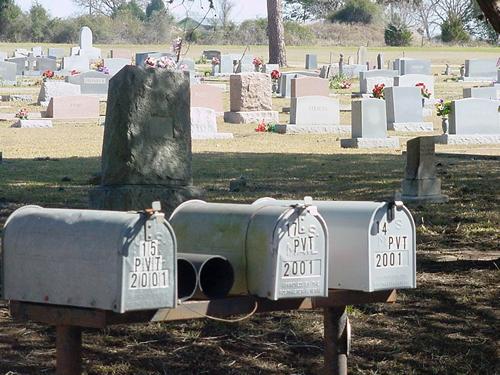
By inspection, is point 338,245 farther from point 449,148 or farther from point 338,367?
point 449,148

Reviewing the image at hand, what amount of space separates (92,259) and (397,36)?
77048mm

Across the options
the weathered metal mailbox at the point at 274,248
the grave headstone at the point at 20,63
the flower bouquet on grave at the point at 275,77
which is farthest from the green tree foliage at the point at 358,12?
the weathered metal mailbox at the point at 274,248

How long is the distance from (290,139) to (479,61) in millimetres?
25748

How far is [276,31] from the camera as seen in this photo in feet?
161

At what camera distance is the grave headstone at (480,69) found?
159 ft

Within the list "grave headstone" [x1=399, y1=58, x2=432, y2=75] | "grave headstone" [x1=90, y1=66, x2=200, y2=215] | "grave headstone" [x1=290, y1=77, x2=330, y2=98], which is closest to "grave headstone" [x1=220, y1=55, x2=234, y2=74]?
"grave headstone" [x1=399, y1=58, x2=432, y2=75]

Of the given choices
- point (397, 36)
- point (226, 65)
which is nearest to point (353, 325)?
point (226, 65)

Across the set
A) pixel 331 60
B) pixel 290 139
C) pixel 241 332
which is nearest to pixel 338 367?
pixel 241 332

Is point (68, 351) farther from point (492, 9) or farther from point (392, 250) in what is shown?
point (492, 9)

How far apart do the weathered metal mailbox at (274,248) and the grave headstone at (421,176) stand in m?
8.35

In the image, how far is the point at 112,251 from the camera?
12.0 ft

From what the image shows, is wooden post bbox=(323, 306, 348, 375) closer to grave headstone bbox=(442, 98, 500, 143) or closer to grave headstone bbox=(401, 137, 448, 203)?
grave headstone bbox=(401, 137, 448, 203)

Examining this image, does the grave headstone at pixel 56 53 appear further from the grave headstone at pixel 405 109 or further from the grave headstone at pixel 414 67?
the grave headstone at pixel 405 109

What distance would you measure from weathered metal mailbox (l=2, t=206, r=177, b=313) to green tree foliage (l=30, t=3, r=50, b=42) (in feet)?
260
